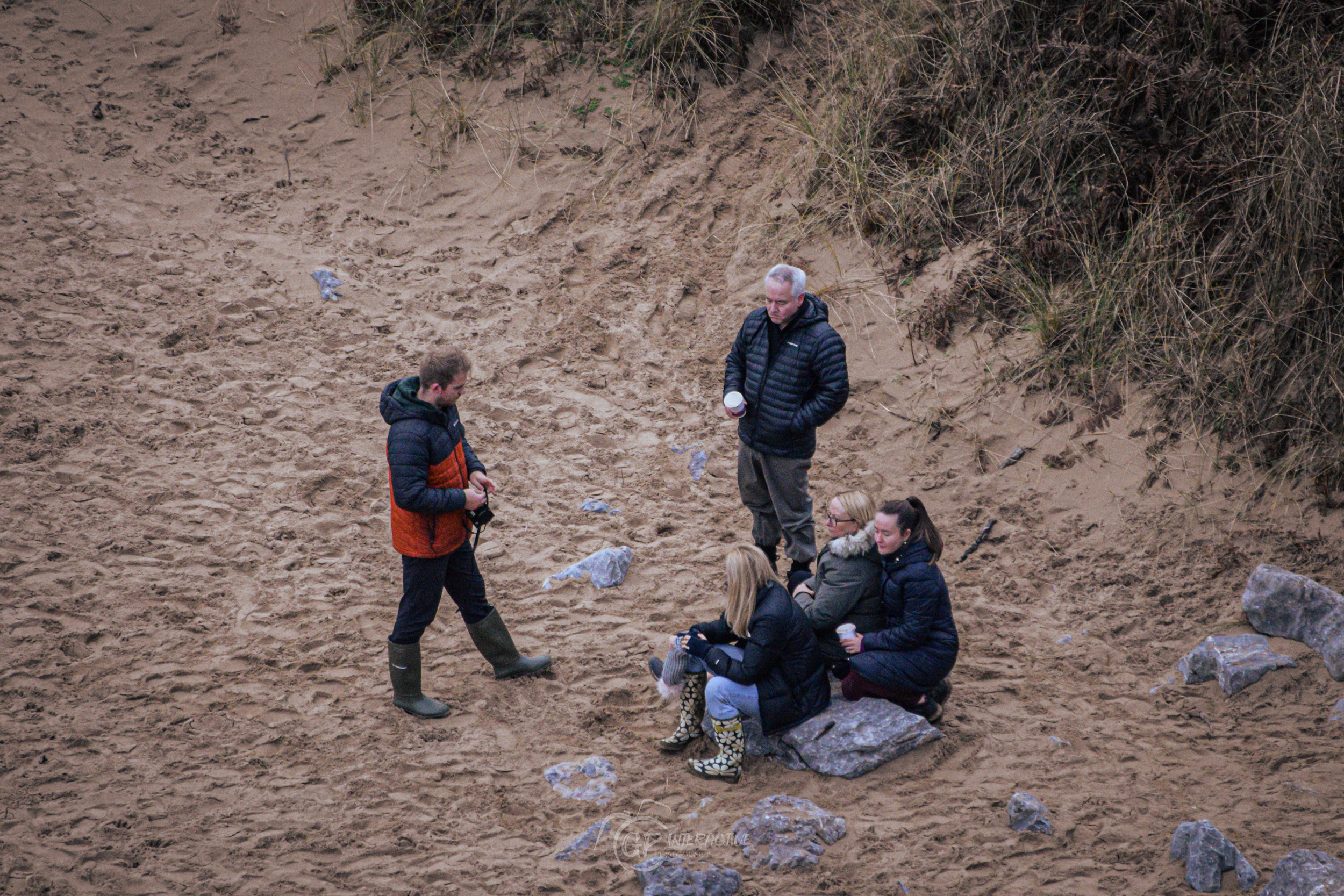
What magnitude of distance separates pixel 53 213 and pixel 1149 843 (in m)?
8.91

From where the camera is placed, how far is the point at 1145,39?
21.4 ft

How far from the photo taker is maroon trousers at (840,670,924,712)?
13.9 feet

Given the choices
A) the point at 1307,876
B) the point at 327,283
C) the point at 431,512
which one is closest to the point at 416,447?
the point at 431,512

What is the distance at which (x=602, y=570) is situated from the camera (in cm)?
552

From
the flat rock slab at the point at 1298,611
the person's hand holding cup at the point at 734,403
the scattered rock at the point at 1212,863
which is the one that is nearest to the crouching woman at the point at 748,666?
the person's hand holding cup at the point at 734,403

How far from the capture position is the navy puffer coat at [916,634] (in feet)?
13.6

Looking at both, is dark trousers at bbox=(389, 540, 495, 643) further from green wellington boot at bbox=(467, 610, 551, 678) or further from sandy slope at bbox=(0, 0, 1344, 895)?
sandy slope at bbox=(0, 0, 1344, 895)

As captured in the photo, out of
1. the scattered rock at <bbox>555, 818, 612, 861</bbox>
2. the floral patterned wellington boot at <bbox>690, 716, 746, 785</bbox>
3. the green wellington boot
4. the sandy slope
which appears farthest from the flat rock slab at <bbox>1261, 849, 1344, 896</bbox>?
the green wellington boot

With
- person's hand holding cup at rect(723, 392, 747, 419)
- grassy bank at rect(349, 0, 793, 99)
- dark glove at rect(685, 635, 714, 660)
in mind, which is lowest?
dark glove at rect(685, 635, 714, 660)

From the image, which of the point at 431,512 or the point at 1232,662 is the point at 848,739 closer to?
the point at 1232,662

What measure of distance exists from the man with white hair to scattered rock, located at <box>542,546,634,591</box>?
0.90 metres

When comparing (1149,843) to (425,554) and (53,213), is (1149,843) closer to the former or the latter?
(425,554)

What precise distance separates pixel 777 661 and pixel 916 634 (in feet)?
2.19

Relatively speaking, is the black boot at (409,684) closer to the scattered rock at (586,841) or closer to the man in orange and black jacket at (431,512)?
the man in orange and black jacket at (431,512)
